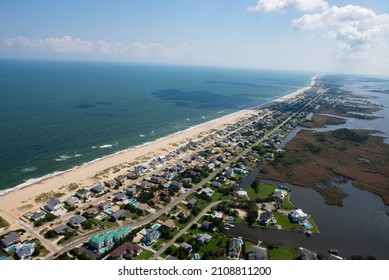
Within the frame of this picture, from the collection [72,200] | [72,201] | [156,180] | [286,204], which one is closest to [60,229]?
[72,201]

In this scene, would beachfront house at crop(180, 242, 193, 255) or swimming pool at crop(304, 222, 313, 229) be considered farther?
swimming pool at crop(304, 222, 313, 229)

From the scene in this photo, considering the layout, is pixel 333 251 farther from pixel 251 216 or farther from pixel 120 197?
pixel 120 197

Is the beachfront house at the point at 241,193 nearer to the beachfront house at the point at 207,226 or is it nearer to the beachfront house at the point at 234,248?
the beachfront house at the point at 207,226

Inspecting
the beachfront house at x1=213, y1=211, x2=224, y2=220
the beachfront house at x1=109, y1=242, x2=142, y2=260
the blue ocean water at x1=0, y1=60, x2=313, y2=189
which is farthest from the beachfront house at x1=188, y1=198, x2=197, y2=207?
the blue ocean water at x1=0, y1=60, x2=313, y2=189

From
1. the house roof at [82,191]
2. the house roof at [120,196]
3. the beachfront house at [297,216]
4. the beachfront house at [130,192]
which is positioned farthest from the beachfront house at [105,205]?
the beachfront house at [297,216]

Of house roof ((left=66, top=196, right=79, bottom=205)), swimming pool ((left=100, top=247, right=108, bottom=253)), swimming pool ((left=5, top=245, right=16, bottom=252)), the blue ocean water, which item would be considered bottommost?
swimming pool ((left=100, top=247, right=108, bottom=253))

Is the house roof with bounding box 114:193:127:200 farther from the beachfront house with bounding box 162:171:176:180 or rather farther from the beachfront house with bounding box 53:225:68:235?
the beachfront house with bounding box 162:171:176:180
